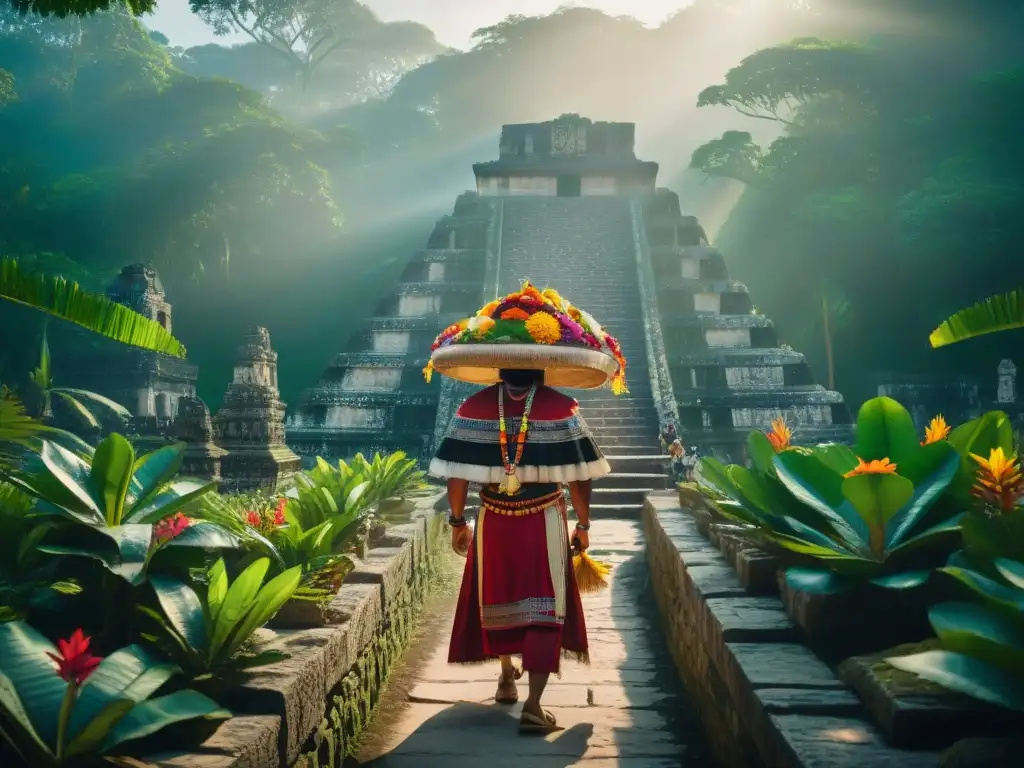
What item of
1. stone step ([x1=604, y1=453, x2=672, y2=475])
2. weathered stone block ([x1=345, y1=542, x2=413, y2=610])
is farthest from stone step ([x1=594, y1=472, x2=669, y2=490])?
weathered stone block ([x1=345, y1=542, x2=413, y2=610])

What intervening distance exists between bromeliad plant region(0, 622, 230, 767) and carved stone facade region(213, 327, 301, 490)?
347 inches

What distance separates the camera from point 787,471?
3.86 m

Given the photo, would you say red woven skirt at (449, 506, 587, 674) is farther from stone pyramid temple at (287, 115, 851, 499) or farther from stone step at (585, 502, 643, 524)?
stone pyramid temple at (287, 115, 851, 499)

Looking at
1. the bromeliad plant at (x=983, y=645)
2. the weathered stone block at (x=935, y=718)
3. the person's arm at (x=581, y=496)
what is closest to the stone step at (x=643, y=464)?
→ the person's arm at (x=581, y=496)

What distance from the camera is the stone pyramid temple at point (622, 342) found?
15.2 meters

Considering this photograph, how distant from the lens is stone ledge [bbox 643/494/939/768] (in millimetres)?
2316

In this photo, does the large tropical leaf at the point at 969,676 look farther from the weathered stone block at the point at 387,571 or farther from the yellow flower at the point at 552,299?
the weathered stone block at the point at 387,571

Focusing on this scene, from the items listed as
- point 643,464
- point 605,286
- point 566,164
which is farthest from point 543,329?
point 566,164

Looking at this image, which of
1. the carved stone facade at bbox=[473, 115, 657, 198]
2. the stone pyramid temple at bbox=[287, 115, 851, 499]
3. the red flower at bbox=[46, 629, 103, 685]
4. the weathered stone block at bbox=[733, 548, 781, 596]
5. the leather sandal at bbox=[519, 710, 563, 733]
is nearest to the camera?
the red flower at bbox=[46, 629, 103, 685]

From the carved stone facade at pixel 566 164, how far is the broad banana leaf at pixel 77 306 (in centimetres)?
2318

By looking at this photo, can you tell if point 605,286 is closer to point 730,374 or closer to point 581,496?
point 730,374

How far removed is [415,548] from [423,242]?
2973 centimetres

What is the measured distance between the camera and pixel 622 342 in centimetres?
1705

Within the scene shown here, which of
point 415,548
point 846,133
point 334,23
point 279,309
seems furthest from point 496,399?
point 334,23
